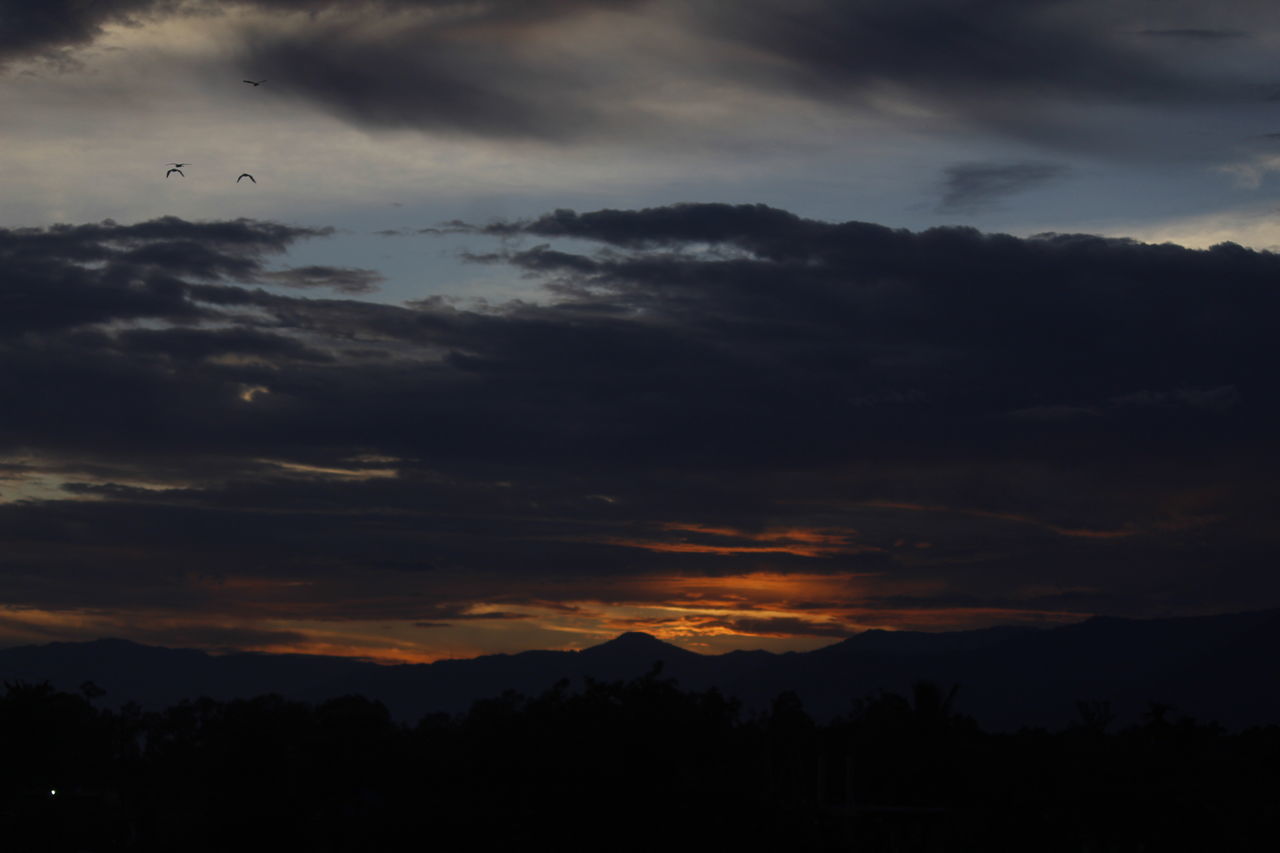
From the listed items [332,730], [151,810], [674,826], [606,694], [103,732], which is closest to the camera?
[674,826]

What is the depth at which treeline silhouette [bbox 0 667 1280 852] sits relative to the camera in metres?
33.2

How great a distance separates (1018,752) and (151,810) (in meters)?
50.1

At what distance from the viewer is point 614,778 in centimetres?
3328

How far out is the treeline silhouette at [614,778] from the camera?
33.2 meters

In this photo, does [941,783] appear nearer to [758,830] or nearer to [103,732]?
[758,830]

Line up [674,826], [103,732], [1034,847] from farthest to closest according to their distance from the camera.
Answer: [103,732] → [1034,847] → [674,826]

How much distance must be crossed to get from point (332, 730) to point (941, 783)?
29726 mm

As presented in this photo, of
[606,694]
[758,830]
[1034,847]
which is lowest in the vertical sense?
[1034,847]

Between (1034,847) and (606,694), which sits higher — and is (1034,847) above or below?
below

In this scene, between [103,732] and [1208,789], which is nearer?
[1208,789]

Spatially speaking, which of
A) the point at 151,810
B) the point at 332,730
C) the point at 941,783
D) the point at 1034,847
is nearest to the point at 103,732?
the point at 151,810

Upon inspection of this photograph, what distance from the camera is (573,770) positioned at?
33250mm

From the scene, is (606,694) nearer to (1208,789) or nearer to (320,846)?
(320,846)

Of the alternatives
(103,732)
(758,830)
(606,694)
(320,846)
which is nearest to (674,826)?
(758,830)
